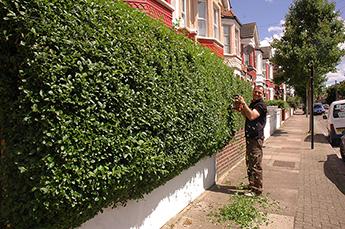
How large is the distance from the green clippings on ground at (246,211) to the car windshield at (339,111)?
9.24m

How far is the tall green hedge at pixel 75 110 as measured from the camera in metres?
2.49

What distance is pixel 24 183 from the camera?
101 inches

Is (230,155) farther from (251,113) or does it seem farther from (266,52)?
(266,52)

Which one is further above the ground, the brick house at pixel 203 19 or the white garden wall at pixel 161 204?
the brick house at pixel 203 19

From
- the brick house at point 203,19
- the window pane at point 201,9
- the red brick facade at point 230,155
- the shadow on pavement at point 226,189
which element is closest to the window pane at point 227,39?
the brick house at point 203,19

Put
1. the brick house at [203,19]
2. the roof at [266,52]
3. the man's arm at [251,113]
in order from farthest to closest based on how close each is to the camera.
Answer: the roof at [266,52] → the brick house at [203,19] → the man's arm at [251,113]

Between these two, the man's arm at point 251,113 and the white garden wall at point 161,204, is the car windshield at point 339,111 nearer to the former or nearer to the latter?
the white garden wall at point 161,204

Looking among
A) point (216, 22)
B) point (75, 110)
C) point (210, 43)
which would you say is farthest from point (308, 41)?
point (75, 110)

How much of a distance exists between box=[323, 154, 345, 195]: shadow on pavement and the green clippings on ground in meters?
2.08

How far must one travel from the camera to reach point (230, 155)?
8648mm

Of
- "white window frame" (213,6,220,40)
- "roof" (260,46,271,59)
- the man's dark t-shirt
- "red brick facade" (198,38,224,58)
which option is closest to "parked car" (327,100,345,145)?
"red brick facade" (198,38,224,58)

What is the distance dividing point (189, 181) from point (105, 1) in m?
3.57

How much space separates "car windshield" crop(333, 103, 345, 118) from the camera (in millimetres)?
13352

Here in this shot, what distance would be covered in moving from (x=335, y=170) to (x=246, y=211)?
4893 mm
